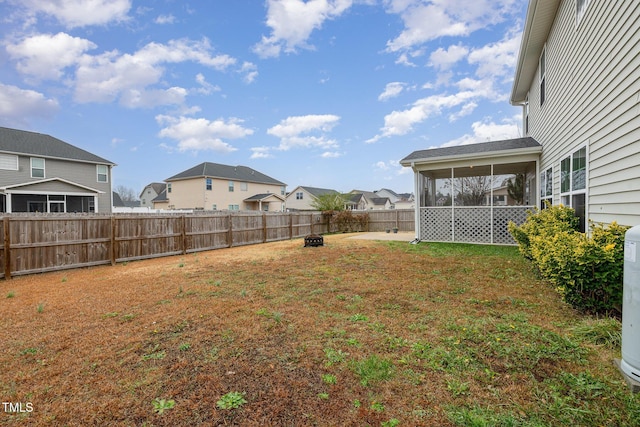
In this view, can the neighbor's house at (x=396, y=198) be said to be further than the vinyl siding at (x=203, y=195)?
Yes

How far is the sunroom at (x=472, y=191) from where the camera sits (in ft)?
32.7

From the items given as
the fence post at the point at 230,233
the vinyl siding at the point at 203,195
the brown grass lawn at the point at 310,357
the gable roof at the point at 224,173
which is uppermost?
the gable roof at the point at 224,173

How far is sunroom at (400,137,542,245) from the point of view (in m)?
9.98

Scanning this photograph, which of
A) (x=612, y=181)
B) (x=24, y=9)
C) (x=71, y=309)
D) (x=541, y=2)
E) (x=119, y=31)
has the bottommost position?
(x=71, y=309)

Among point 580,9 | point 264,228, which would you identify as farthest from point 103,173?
point 580,9

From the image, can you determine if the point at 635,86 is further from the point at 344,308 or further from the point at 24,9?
the point at 24,9

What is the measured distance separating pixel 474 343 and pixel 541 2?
729cm

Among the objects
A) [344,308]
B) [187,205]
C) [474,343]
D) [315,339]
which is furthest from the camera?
[187,205]

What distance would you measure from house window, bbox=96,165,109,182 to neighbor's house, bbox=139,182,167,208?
91.8 feet

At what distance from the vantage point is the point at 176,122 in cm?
2609

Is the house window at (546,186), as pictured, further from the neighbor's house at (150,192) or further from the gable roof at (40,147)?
the neighbor's house at (150,192)

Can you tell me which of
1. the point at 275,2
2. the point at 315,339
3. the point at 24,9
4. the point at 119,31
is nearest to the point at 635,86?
the point at 315,339

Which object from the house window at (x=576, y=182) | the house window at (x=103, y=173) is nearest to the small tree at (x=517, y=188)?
the house window at (x=576, y=182)

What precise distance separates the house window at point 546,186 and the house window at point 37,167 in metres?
26.1
